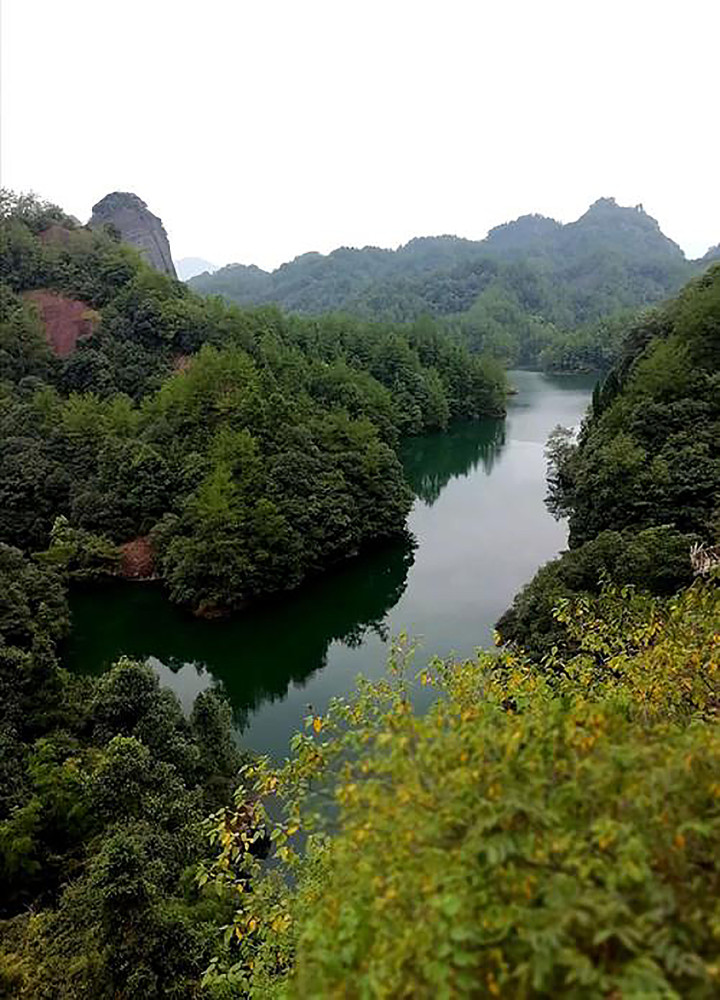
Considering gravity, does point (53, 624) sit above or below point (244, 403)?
below

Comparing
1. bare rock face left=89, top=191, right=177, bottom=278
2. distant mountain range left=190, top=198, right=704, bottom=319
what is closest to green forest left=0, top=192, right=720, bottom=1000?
bare rock face left=89, top=191, right=177, bottom=278

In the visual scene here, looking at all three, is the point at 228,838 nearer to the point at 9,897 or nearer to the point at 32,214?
the point at 9,897

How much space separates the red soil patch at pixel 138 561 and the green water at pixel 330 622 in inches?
15.1

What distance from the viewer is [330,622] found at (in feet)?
57.2

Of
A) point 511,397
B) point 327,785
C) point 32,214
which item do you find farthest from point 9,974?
point 511,397

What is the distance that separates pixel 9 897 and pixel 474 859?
25.5 feet

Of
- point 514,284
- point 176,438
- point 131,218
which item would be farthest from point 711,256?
point 176,438

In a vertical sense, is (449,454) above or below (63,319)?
below

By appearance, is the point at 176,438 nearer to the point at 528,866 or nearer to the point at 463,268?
the point at 528,866

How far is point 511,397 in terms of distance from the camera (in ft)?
170

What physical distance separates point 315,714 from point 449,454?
77.1ft

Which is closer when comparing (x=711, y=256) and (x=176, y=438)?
(x=176, y=438)

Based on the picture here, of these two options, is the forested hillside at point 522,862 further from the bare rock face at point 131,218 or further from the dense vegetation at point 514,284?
the dense vegetation at point 514,284

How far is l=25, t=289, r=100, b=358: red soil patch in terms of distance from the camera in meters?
28.2
